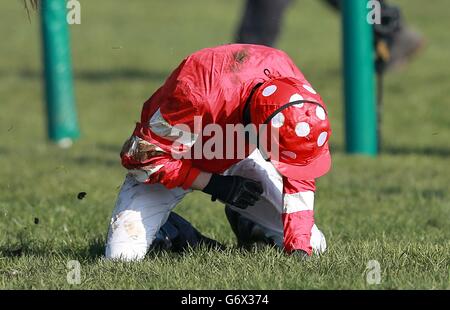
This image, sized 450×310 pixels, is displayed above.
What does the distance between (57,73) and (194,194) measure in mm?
3654

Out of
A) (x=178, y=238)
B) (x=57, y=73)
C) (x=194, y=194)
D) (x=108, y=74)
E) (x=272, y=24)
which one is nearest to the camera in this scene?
(x=178, y=238)

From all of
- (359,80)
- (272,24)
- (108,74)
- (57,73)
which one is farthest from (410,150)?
(108,74)

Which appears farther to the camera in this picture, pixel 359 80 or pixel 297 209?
pixel 359 80

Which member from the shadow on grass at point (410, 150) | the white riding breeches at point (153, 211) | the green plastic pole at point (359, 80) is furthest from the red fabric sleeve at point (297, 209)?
the shadow on grass at point (410, 150)

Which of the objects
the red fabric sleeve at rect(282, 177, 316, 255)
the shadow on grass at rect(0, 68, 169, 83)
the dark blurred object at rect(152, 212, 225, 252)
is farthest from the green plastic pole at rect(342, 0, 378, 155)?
the shadow on grass at rect(0, 68, 169, 83)

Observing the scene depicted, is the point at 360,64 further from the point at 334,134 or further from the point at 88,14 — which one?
the point at 88,14

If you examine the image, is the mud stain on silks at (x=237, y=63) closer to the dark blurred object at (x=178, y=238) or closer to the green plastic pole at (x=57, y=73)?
the dark blurred object at (x=178, y=238)

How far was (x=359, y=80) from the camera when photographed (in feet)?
32.0

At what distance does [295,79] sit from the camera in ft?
16.9

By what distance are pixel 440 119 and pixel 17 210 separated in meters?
7.12

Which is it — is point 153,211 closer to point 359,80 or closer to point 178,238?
point 178,238

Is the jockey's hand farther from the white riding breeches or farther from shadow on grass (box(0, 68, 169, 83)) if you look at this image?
shadow on grass (box(0, 68, 169, 83))

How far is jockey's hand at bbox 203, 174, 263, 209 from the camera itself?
5.27 metres
